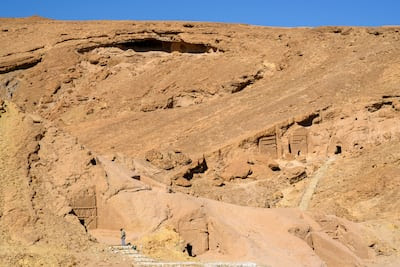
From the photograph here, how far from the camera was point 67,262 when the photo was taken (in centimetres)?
1381

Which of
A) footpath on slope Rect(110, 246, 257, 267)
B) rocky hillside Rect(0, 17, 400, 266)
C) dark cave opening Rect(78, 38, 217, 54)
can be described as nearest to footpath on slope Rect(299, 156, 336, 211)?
rocky hillside Rect(0, 17, 400, 266)

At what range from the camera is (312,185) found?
29812 mm

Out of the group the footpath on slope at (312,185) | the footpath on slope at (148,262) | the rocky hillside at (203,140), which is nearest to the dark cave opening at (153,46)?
the rocky hillside at (203,140)

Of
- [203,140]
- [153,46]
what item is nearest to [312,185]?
[203,140]

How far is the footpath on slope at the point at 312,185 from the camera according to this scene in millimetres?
28469

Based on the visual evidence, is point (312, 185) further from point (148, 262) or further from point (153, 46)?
point (153, 46)

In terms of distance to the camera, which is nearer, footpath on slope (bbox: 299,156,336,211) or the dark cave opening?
footpath on slope (bbox: 299,156,336,211)

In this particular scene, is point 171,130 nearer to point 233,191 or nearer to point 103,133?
point 103,133

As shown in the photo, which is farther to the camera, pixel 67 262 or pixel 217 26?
pixel 217 26

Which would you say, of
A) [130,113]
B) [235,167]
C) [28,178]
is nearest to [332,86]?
[235,167]

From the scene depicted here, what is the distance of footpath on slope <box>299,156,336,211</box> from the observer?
93.4 ft

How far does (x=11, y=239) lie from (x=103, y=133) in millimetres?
21610

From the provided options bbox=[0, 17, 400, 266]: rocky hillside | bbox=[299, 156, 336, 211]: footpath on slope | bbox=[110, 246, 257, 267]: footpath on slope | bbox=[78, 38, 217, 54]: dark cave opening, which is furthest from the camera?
bbox=[78, 38, 217, 54]: dark cave opening

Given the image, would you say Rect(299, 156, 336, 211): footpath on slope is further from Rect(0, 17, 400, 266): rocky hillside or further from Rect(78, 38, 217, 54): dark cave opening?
Rect(78, 38, 217, 54): dark cave opening
